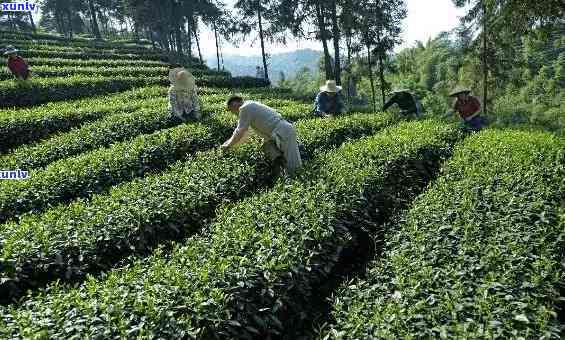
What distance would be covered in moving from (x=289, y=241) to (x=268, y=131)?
12.8ft

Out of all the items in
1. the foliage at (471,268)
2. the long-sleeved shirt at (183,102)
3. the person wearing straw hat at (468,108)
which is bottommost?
the foliage at (471,268)

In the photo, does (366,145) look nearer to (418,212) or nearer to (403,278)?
(418,212)

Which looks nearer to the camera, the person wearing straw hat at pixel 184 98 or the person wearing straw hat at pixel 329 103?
the person wearing straw hat at pixel 184 98

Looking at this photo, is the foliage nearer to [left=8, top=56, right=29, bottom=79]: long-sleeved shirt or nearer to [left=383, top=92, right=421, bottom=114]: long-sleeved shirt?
[left=383, top=92, right=421, bottom=114]: long-sleeved shirt

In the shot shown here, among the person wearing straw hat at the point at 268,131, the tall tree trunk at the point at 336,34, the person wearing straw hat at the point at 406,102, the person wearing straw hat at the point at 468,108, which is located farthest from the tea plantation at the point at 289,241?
the tall tree trunk at the point at 336,34

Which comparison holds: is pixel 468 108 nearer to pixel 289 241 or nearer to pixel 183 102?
pixel 183 102

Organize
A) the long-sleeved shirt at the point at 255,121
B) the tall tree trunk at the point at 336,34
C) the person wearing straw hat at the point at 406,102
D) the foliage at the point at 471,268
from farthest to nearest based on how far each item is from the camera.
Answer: the tall tree trunk at the point at 336,34 → the person wearing straw hat at the point at 406,102 → the long-sleeved shirt at the point at 255,121 → the foliage at the point at 471,268

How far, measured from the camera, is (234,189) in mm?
8445

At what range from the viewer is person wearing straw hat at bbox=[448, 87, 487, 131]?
1241 centimetres

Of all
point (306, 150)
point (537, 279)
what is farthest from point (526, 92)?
point (537, 279)

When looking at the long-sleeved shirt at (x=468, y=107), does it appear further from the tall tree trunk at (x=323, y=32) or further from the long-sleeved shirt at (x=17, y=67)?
the tall tree trunk at (x=323, y=32)

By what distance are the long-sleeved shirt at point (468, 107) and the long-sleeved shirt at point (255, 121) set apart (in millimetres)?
5905

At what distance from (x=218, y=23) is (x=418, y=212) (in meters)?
46.1

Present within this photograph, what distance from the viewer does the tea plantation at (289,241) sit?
14.4 feet
